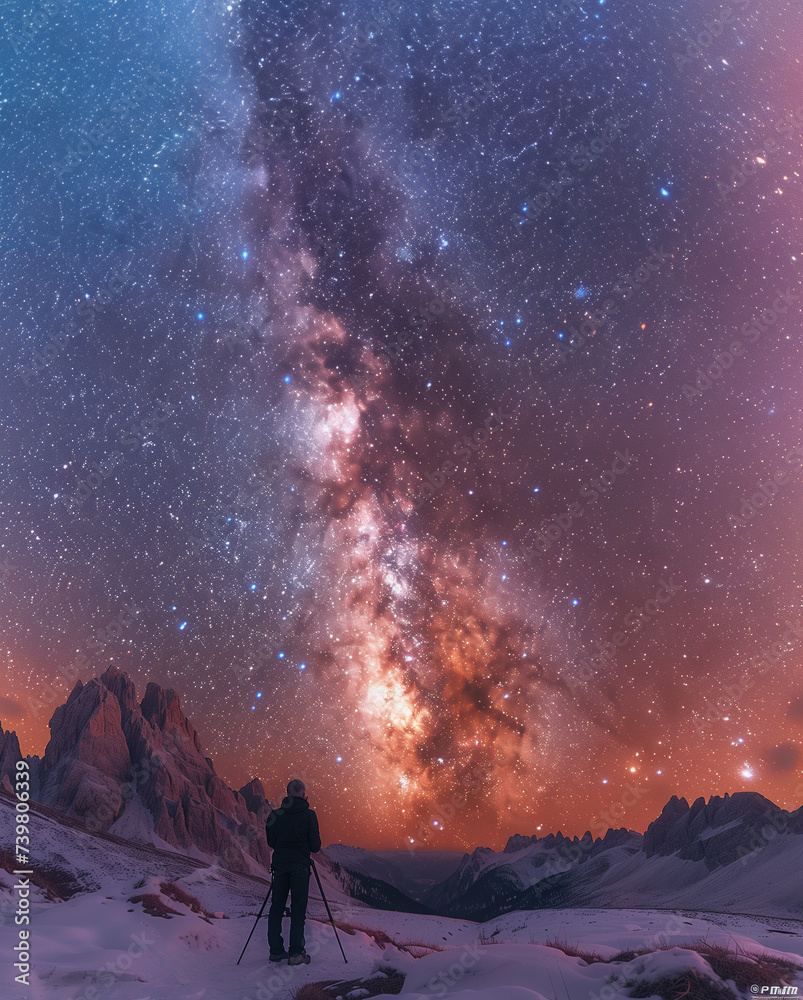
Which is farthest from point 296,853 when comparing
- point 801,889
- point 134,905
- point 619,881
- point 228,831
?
point 619,881

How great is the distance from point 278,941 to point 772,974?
663 cm

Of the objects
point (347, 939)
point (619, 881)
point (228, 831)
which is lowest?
point (619, 881)

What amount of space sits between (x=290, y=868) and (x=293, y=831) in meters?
0.52

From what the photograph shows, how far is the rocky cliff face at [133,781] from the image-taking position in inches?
4828

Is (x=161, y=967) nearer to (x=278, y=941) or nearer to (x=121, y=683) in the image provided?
(x=278, y=941)

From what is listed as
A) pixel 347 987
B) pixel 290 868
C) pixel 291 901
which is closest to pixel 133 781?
pixel 291 901

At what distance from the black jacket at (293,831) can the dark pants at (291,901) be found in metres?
0.12

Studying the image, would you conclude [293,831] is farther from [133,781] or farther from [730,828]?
[730,828]

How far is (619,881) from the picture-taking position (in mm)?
198500

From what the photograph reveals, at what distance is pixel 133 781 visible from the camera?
5202 inches

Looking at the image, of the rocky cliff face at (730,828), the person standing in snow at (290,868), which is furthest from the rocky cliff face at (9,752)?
the rocky cliff face at (730,828)

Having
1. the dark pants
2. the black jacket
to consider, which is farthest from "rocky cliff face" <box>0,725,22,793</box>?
the black jacket

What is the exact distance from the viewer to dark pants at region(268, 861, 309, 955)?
8.05 metres

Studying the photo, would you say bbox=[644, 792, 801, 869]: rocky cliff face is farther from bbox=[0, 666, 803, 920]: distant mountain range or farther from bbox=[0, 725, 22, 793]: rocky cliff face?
bbox=[0, 725, 22, 793]: rocky cliff face
